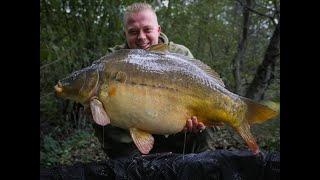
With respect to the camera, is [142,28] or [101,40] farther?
[101,40]

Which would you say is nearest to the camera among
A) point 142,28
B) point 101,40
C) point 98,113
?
point 98,113

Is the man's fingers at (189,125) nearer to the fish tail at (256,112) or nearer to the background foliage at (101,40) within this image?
the fish tail at (256,112)

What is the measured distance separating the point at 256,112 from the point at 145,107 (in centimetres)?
34

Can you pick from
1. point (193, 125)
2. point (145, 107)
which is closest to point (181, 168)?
point (193, 125)

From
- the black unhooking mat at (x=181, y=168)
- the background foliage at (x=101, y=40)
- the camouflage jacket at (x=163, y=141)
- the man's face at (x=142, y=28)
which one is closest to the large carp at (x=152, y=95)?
the black unhooking mat at (x=181, y=168)

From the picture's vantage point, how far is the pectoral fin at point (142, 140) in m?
1.26

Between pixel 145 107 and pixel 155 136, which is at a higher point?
pixel 145 107

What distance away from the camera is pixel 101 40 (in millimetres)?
3309

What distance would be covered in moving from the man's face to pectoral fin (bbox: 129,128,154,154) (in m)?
0.50

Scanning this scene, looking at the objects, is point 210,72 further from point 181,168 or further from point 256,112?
point 181,168

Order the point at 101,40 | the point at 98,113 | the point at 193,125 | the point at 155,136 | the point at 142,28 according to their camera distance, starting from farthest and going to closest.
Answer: the point at 101,40, the point at 155,136, the point at 142,28, the point at 193,125, the point at 98,113

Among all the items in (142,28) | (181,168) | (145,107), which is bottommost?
(181,168)

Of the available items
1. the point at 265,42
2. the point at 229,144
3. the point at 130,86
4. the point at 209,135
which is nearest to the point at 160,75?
the point at 130,86
